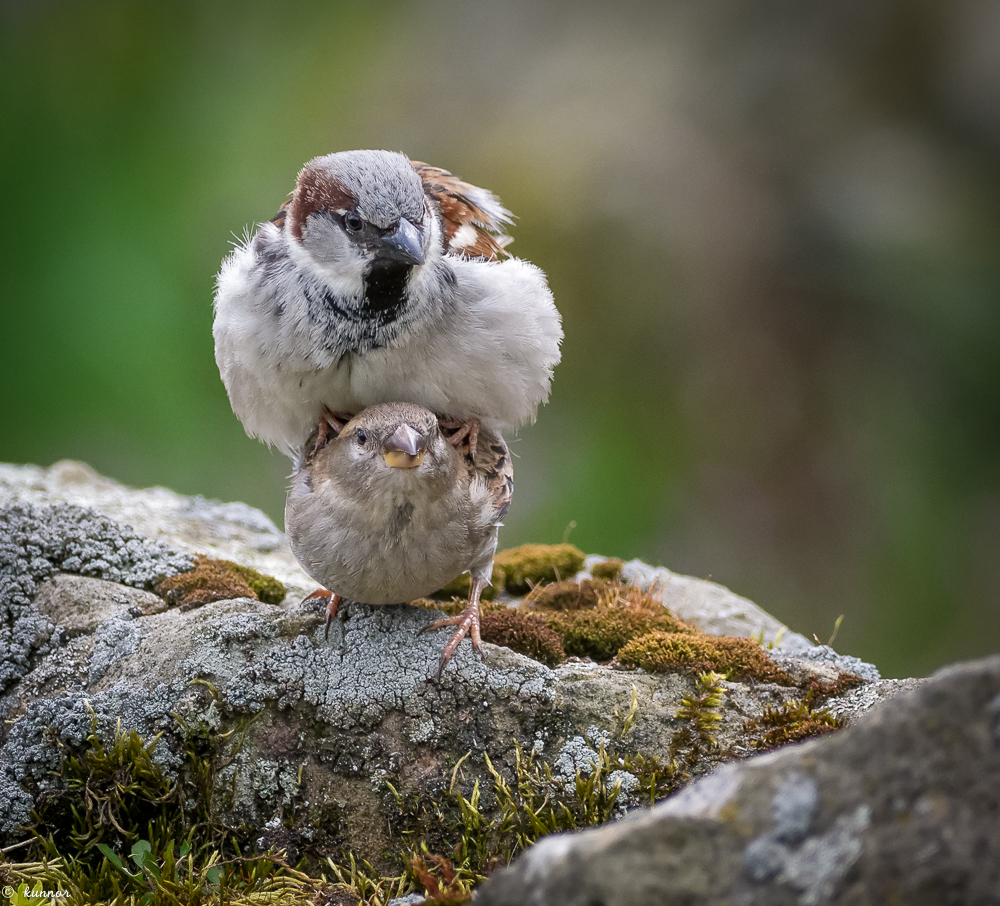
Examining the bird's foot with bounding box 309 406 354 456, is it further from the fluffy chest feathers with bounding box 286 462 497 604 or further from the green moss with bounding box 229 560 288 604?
the green moss with bounding box 229 560 288 604

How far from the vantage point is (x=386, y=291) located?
379 centimetres

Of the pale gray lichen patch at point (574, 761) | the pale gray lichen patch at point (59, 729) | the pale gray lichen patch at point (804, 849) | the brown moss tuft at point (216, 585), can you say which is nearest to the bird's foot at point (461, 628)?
the pale gray lichen patch at point (574, 761)

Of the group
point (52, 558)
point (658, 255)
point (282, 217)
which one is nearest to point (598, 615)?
point (282, 217)

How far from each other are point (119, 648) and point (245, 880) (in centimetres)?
117

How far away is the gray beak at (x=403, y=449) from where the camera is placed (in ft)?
10.3

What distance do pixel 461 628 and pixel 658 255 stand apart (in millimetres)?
5155

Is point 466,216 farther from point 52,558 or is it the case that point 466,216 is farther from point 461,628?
point 52,558

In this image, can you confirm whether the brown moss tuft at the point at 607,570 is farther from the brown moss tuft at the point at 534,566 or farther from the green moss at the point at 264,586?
the green moss at the point at 264,586

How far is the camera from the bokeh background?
725 centimetres

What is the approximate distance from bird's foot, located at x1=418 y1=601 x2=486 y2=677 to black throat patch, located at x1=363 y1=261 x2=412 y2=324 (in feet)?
3.99

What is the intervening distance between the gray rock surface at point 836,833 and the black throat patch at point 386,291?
244 centimetres

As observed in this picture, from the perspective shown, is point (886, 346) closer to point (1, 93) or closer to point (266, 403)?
point (266, 403)

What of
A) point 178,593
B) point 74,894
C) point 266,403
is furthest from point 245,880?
point 266,403

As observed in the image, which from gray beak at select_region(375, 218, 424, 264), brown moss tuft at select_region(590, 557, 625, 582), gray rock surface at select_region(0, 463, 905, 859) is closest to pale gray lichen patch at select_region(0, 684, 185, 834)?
gray rock surface at select_region(0, 463, 905, 859)
